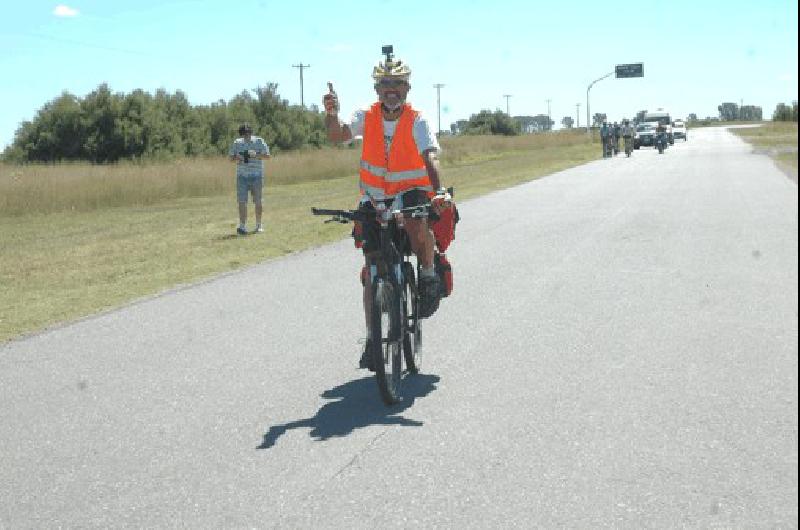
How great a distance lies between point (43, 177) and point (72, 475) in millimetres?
22069

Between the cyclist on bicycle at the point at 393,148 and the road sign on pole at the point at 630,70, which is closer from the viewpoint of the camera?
the cyclist on bicycle at the point at 393,148

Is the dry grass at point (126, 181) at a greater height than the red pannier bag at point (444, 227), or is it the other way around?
the dry grass at point (126, 181)

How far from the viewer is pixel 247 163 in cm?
1617

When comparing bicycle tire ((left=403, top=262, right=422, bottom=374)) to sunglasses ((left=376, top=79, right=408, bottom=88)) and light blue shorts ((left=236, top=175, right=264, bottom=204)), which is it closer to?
sunglasses ((left=376, top=79, right=408, bottom=88))

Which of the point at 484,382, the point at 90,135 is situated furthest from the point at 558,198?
the point at 90,135

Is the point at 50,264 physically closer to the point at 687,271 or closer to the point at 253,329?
the point at 253,329

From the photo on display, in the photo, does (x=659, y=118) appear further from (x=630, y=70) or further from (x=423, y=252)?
(x=423, y=252)

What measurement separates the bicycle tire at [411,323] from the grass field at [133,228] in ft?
12.0

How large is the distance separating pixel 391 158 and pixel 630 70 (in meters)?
83.3

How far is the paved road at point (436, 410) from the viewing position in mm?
4035

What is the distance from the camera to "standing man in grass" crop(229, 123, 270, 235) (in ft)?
52.2

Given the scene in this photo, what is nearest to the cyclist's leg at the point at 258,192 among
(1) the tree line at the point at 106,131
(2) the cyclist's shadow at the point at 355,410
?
(2) the cyclist's shadow at the point at 355,410

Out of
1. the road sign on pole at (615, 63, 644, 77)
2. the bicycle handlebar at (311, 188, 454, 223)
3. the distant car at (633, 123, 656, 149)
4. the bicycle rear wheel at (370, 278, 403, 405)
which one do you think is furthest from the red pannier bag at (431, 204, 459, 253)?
the road sign on pole at (615, 63, 644, 77)

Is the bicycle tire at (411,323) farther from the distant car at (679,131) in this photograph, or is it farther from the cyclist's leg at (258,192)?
the distant car at (679,131)
